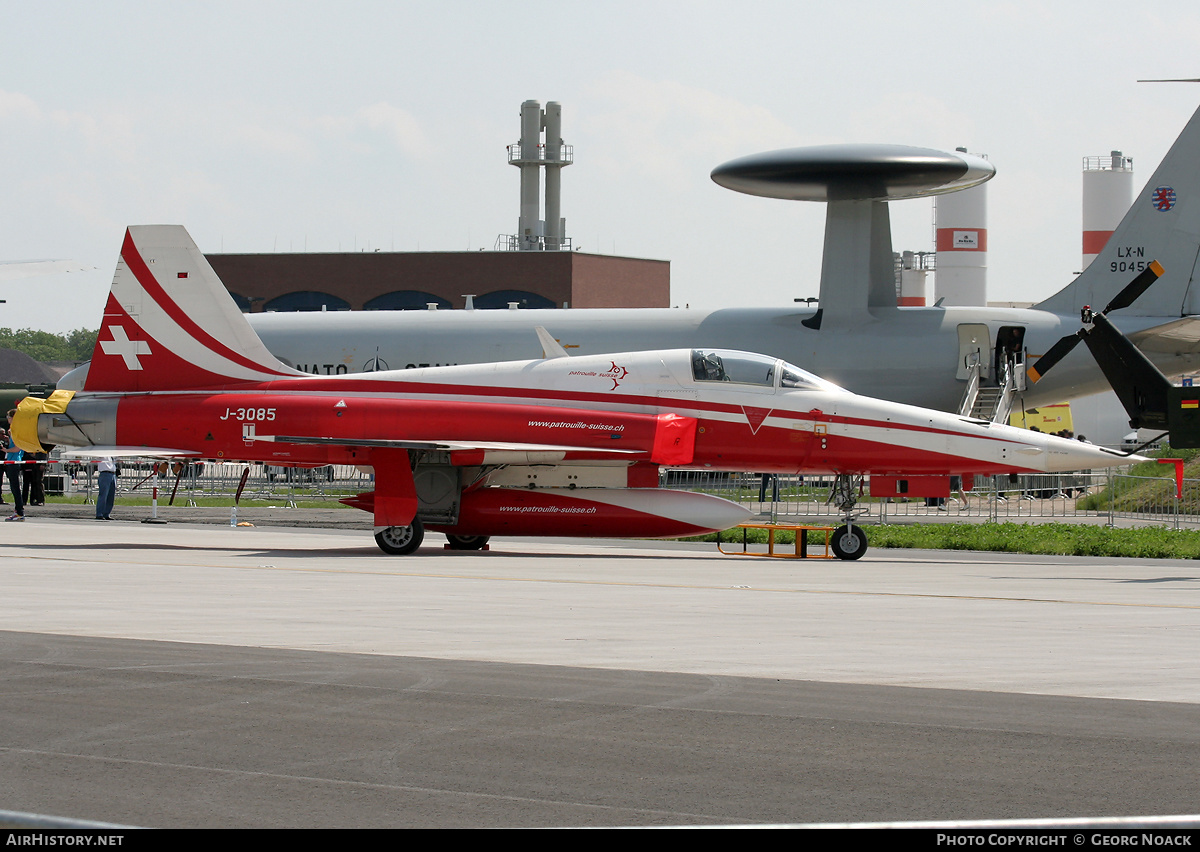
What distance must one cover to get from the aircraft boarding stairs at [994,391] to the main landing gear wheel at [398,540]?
40.7 ft

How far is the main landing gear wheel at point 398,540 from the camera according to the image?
1897 cm

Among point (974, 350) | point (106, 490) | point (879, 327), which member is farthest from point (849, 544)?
point (106, 490)

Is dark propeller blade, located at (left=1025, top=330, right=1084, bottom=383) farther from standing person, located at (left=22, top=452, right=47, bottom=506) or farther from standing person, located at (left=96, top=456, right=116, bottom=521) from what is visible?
standing person, located at (left=22, top=452, right=47, bottom=506)

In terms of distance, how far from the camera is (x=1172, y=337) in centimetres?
2697

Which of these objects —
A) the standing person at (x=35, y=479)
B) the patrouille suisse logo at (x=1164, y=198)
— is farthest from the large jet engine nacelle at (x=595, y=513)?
the patrouille suisse logo at (x=1164, y=198)

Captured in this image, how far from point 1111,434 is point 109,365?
39.9m

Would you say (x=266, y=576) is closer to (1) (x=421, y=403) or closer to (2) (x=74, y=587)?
(2) (x=74, y=587)

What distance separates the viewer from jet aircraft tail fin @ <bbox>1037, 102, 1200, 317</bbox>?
93.2 feet

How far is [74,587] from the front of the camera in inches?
525

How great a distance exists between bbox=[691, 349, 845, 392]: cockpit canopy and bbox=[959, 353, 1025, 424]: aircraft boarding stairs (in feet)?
25.1

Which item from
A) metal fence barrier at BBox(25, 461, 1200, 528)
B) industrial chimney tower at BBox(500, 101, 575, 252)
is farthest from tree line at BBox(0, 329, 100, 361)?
metal fence barrier at BBox(25, 461, 1200, 528)

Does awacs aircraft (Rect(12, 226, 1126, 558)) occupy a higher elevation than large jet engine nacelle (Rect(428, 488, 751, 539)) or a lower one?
higher

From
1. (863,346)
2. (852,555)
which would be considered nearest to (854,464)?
(852,555)

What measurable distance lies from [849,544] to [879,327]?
10.0 metres
